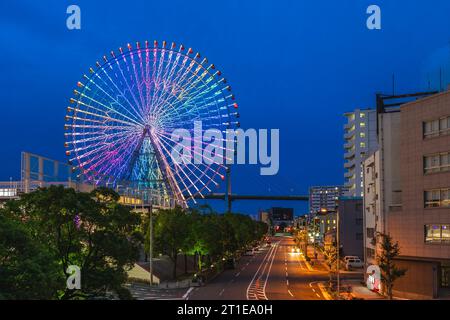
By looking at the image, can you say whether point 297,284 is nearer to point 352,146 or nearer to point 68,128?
point 68,128

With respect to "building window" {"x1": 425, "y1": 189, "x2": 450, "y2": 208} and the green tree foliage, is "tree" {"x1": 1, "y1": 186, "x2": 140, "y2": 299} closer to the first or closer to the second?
"building window" {"x1": 425, "y1": 189, "x2": 450, "y2": 208}

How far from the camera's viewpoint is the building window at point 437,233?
42.5m

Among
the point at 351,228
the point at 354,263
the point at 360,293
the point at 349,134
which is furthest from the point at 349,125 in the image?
the point at 360,293

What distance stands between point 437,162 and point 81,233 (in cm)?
2713

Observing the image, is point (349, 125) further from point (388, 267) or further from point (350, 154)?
point (388, 267)

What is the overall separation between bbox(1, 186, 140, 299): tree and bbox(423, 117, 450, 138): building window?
24.9 metres

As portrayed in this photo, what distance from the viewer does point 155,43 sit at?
67.3 meters

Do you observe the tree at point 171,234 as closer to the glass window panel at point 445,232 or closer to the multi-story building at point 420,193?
the multi-story building at point 420,193

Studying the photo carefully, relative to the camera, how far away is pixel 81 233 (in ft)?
94.1

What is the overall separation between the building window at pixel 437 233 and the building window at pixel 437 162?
403 centimetres

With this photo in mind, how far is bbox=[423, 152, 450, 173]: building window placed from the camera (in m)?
43.1

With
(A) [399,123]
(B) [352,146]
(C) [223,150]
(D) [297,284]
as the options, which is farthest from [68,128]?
(B) [352,146]

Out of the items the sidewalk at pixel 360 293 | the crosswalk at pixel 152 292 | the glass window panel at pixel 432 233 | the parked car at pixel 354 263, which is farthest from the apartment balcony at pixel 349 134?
the glass window panel at pixel 432 233
